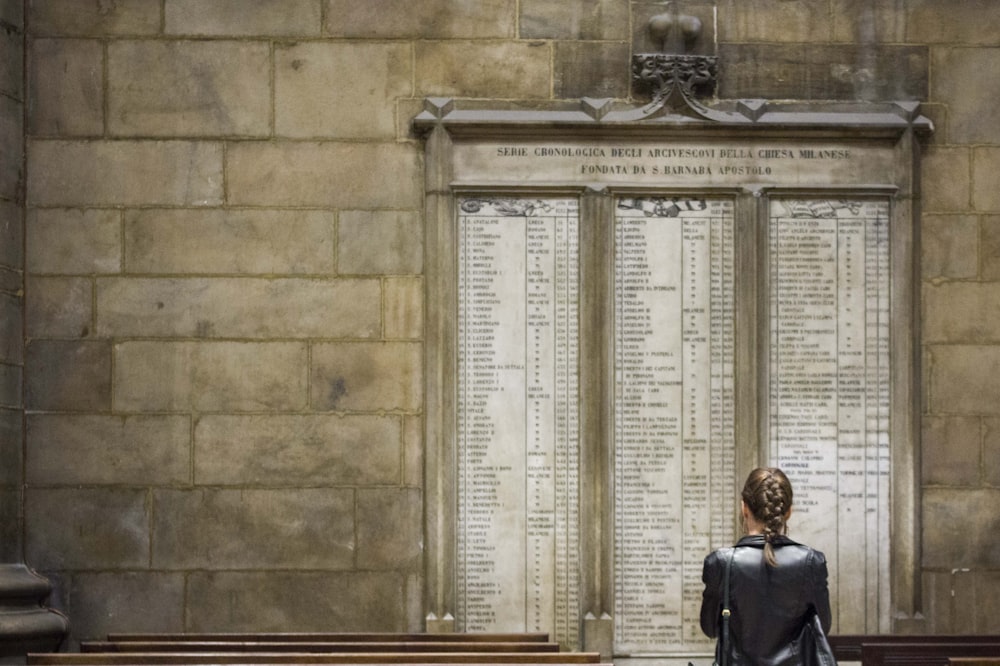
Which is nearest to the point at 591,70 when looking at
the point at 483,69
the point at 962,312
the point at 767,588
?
the point at 483,69

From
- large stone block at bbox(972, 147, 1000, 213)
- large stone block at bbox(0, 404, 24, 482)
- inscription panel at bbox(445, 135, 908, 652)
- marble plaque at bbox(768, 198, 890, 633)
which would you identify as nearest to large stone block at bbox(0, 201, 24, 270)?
large stone block at bbox(0, 404, 24, 482)

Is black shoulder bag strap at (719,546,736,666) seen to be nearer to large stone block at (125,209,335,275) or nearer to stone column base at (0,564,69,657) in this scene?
large stone block at (125,209,335,275)

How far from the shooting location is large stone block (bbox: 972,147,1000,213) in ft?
29.0

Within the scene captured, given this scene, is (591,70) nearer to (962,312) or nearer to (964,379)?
(962,312)

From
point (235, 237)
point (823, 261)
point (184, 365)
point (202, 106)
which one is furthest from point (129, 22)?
point (823, 261)

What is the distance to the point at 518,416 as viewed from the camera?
870 centimetres

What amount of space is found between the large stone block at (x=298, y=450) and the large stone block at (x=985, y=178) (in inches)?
141

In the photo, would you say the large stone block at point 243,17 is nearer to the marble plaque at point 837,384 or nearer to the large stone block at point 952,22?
the marble plaque at point 837,384

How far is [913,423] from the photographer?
8.70 metres

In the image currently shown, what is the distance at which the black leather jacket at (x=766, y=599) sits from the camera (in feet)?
18.9

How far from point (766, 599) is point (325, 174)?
410 centimetres

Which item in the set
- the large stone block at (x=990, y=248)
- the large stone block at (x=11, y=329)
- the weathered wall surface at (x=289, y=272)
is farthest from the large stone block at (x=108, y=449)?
the large stone block at (x=990, y=248)

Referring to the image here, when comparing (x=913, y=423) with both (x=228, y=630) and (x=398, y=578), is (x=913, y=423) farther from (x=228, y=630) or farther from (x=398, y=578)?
(x=228, y=630)

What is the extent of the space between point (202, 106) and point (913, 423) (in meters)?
4.44
